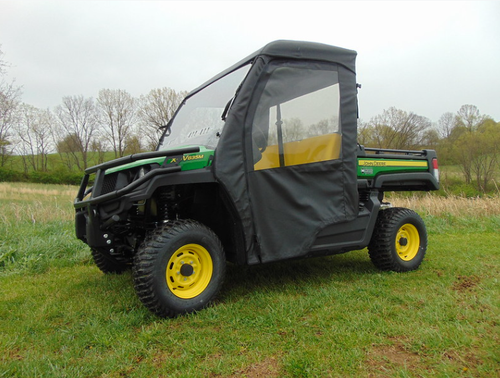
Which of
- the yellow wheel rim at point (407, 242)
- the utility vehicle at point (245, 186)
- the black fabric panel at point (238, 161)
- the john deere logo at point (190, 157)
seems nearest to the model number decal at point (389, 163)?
the utility vehicle at point (245, 186)

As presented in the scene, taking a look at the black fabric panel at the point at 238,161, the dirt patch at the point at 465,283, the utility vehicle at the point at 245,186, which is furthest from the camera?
the dirt patch at the point at 465,283

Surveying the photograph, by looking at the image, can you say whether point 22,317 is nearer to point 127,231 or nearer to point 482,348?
point 127,231

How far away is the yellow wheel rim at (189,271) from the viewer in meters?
3.13

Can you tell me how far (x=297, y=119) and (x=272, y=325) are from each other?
2.00 meters

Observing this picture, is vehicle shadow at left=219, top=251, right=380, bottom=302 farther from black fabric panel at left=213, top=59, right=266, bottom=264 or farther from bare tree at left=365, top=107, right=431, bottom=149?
bare tree at left=365, top=107, right=431, bottom=149

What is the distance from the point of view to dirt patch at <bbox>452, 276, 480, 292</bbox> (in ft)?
12.2

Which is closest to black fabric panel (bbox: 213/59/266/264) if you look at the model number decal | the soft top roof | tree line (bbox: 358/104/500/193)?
the soft top roof

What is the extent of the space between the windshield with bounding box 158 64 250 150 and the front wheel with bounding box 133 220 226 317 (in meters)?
0.86

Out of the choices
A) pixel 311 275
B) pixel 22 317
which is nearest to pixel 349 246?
pixel 311 275

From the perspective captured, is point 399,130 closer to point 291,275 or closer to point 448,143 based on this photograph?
point 448,143

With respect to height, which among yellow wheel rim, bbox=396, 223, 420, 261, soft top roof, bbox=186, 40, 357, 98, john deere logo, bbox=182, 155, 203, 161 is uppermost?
soft top roof, bbox=186, 40, 357, 98

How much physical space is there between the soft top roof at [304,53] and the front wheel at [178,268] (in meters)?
1.76

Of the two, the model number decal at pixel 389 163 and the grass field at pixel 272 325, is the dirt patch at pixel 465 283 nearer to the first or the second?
the grass field at pixel 272 325

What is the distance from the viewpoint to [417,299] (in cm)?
335
